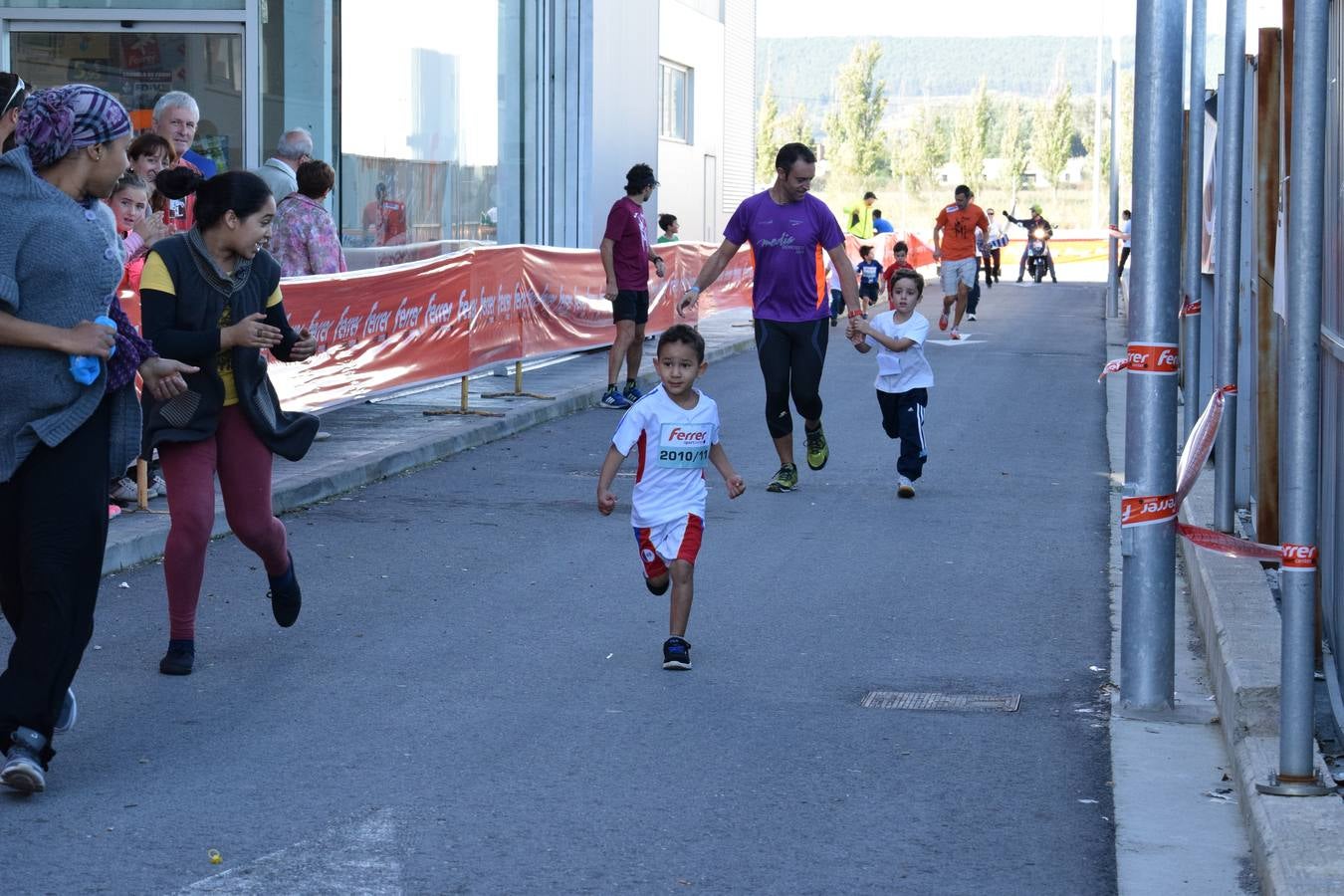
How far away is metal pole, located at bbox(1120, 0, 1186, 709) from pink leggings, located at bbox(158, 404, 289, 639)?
2867 mm

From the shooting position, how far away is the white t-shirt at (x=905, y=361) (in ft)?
34.7

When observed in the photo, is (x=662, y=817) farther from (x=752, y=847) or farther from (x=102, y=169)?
(x=102, y=169)

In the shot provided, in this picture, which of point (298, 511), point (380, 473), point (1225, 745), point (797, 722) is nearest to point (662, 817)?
point (797, 722)

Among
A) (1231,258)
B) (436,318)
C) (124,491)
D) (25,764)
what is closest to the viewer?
(25,764)

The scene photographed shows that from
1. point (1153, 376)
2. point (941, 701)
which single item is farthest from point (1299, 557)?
point (941, 701)

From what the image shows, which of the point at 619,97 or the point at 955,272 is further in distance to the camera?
the point at 955,272

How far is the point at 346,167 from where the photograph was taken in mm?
16453

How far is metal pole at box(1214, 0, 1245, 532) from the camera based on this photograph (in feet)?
27.6

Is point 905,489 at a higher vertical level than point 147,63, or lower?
lower

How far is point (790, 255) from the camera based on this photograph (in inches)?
420

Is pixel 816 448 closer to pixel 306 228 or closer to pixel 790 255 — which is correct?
pixel 790 255

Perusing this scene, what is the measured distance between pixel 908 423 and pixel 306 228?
384 cm

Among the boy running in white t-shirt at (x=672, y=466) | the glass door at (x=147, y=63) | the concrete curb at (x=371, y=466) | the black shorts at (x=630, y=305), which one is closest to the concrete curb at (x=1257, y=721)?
the boy running in white t-shirt at (x=672, y=466)

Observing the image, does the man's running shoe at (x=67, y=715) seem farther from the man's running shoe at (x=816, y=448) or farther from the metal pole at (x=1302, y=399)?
the man's running shoe at (x=816, y=448)
